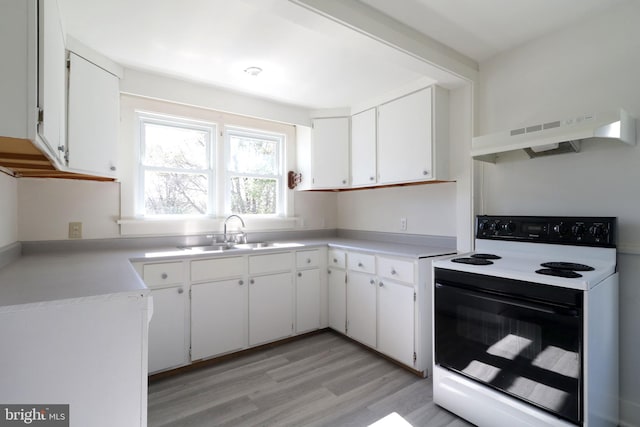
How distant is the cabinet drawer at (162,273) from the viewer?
2.16 metres

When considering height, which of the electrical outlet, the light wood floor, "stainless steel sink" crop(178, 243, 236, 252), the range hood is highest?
the range hood

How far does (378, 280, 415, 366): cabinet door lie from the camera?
230 cm

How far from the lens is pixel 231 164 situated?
3164mm

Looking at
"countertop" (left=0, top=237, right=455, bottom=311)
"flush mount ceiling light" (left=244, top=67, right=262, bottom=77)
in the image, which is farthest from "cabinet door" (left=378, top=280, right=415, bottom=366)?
"flush mount ceiling light" (left=244, top=67, right=262, bottom=77)

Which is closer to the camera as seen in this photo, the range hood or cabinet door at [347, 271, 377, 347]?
the range hood

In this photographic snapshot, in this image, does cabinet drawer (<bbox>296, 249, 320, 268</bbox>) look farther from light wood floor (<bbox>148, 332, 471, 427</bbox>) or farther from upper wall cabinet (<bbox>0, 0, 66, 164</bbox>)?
upper wall cabinet (<bbox>0, 0, 66, 164</bbox>)

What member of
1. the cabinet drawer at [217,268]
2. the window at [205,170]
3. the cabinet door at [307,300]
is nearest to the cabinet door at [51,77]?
the window at [205,170]

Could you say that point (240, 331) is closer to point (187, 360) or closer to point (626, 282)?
point (187, 360)

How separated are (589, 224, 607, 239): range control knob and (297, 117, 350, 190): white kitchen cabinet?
6.37 ft

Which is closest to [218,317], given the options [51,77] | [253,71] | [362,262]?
[362,262]

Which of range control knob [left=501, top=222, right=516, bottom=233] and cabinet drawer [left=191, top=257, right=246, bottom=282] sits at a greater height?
range control knob [left=501, top=222, right=516, bottom=233]

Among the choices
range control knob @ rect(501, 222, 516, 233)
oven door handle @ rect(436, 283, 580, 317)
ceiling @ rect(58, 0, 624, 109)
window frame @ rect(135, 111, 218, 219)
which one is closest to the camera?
oven door handle @ rect(436, 283, 580, 317)

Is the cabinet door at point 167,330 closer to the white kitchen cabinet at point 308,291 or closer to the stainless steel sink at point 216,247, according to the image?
the stainless steel sink at point 216,247

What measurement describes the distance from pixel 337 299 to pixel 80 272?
6.72 ft
